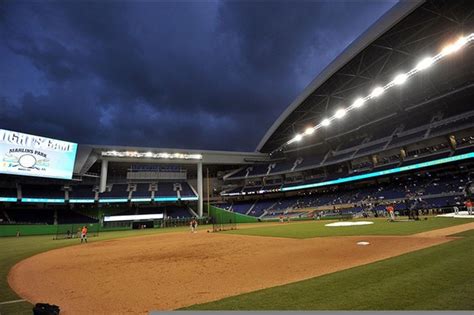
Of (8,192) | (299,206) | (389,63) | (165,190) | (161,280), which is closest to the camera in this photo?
(161,280)

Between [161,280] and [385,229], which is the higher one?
[385,229]

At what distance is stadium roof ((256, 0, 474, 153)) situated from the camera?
23.7 m

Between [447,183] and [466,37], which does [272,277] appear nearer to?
[466,37]

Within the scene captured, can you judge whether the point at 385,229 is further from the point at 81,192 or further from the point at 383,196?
the point at 81,192

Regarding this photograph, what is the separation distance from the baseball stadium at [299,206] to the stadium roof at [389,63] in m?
0.19

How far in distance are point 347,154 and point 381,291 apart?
52.2 metres

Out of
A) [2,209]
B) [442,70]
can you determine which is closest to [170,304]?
[442,70]

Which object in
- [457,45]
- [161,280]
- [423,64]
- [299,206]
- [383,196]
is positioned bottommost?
[161,280]

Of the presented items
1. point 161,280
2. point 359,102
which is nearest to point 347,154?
point 359,102

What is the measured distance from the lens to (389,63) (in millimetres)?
31391

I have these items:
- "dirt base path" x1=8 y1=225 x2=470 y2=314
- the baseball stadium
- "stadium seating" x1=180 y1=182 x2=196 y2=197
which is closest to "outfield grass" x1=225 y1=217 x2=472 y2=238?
the baseball stadium

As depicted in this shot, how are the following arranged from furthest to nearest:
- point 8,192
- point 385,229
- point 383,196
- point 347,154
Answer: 1. point 347,154
2. point 8,192
3. point 383,196
4. point 385,229

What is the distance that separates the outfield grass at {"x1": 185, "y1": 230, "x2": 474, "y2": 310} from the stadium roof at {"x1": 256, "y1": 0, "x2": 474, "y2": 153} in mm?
24764

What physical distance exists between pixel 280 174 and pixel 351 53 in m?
42.3
